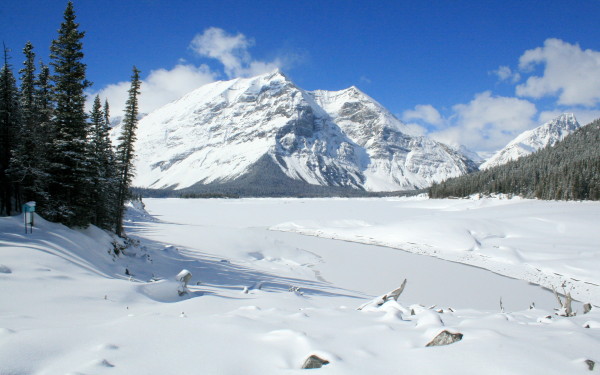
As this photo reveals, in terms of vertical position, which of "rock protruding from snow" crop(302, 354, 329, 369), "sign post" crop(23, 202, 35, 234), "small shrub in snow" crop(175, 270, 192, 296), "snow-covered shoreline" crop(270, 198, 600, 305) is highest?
"sign post" crop(23, 202, 35, 234)

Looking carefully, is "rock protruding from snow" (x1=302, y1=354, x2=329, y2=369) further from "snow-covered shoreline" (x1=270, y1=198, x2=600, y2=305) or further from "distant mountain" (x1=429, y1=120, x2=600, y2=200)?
"distant mountain" (x1=429, y1=120, x2=600, y2=200)

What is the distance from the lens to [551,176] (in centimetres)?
8106

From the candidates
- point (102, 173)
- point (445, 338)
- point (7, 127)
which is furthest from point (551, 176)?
point (7, 127)

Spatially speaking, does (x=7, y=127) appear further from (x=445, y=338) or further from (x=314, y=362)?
(x=445, y=338)

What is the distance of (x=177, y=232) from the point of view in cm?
3478

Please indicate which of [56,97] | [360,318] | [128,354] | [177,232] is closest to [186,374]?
[128,354]

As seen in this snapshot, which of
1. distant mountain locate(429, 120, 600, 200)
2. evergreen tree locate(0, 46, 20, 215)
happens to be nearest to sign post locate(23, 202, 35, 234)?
evergreen tree locate(0, 46, 20, 215)

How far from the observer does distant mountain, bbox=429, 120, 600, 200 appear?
7338cm

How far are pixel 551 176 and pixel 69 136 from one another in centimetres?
9988

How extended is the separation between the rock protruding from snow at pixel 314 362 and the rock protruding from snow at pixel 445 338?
5.96 feet

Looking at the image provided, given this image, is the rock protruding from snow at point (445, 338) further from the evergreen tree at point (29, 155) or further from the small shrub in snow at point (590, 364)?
the evergreen tree at point (29, 155)

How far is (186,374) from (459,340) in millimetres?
3938

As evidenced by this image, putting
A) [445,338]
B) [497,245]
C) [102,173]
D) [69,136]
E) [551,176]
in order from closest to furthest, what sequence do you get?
1. [445,338]
2. [69,136]
3. [102,173]
4. [497,245]
5. [551,176]

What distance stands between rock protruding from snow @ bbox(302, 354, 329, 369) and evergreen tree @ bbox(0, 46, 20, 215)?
21968 mm
